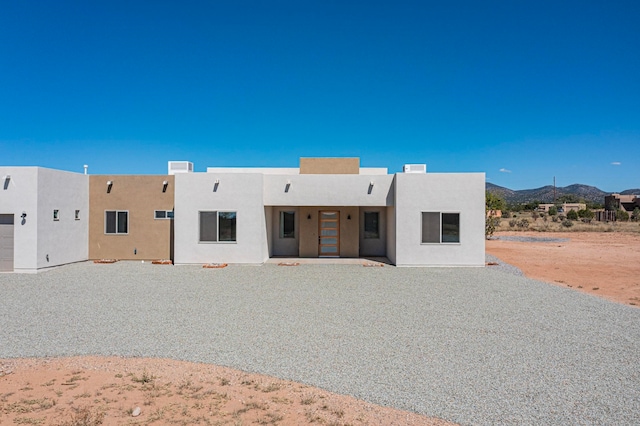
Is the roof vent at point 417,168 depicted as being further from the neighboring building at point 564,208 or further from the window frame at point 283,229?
the neighboring building at point 564,208

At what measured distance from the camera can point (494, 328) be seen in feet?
24.5

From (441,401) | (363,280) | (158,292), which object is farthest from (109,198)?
(441,401)

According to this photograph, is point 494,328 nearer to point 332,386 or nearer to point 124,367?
point 332,386

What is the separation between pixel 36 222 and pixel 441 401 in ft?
50.4

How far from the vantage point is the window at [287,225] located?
1848cm

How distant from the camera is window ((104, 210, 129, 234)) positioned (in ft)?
56.6

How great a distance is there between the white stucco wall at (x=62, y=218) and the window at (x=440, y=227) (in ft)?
48.5

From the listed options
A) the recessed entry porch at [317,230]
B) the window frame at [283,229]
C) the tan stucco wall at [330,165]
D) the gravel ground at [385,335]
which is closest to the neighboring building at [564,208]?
the tan stucco wall at [330,165]

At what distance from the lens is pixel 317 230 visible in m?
18.1

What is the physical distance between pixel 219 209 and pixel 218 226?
72 cm

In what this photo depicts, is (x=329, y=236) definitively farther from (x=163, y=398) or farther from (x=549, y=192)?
(x=549, y=192)

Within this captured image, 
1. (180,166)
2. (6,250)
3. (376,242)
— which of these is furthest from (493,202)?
(6,250)

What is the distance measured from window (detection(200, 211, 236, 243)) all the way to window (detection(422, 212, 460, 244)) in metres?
8.00

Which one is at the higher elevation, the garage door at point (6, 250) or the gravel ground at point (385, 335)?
the garage door at point (6, 250)
